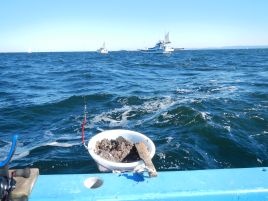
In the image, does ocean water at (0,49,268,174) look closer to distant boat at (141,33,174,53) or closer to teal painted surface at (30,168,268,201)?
teal painted surface at (30,168,268,201)

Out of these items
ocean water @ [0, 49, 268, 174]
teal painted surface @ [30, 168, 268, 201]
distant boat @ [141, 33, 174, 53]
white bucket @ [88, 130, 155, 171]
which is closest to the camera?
teal painted surface @ [30, 168, 268, 201]

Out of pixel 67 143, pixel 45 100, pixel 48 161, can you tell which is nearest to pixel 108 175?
pixel 48 161

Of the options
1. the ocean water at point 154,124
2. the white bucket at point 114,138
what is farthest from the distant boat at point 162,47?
the white bucket at point 114,138

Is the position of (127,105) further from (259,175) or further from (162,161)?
(259,175)

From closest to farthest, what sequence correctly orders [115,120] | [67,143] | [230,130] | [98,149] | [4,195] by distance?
[4,195], [98,149], [67,143], [230,130], [115,120]

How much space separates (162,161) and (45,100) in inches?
334

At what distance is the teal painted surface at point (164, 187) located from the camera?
2531 millimetres

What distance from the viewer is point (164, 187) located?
2.65 m

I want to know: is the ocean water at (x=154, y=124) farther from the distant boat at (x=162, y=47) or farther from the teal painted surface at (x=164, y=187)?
the distant boat at (x=162, y=47)

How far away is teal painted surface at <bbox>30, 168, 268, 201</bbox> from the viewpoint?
8.30 feet

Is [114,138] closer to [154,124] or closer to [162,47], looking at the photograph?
[154,124]

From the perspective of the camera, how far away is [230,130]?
320 inches

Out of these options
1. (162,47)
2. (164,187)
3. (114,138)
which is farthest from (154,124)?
(162,47)

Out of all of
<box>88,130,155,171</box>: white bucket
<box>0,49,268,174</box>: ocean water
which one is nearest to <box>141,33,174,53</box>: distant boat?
<box>0,49,268,174</box>: ocean water
